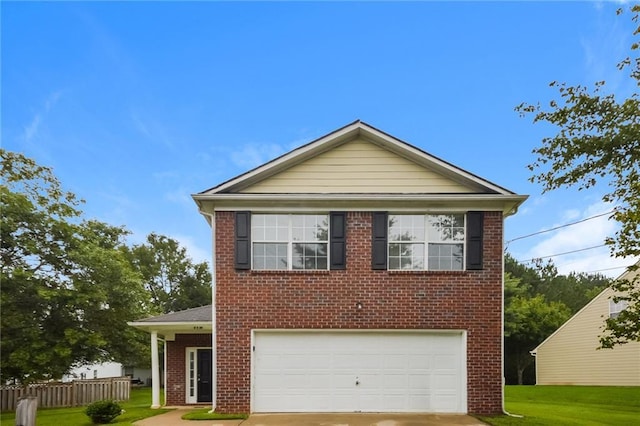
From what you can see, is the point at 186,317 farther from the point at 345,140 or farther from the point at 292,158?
the point at 345,140

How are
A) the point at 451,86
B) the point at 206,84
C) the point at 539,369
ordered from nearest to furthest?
the point at 451,86 < the point at 206,84 < the point at 539,369

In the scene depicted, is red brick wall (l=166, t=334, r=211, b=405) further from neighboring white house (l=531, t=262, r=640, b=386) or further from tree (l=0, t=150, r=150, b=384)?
neighboring white house (l=531, t=262, r=640, b=386)

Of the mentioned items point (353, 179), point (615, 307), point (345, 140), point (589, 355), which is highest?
point (345, 140)

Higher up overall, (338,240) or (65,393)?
(338,240)

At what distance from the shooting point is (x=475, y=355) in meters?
11.8

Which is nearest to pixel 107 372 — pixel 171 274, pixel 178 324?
pixel 171 274

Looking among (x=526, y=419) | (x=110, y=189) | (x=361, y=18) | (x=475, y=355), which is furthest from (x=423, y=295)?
(x=110, y=189)

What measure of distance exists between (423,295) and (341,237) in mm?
2503

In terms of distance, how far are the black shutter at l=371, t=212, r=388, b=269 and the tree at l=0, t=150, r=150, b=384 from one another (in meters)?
11.0

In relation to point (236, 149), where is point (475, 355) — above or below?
below

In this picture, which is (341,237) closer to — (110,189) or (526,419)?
(526,419)

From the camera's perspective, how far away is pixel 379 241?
1216 centimetres

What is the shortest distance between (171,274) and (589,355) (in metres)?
34.4

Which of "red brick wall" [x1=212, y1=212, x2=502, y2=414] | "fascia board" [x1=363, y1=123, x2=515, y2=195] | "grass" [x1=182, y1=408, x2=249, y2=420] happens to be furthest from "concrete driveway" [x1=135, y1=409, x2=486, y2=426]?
"fascia board" [x1=363, y1=123, x2=515, y2=195]
